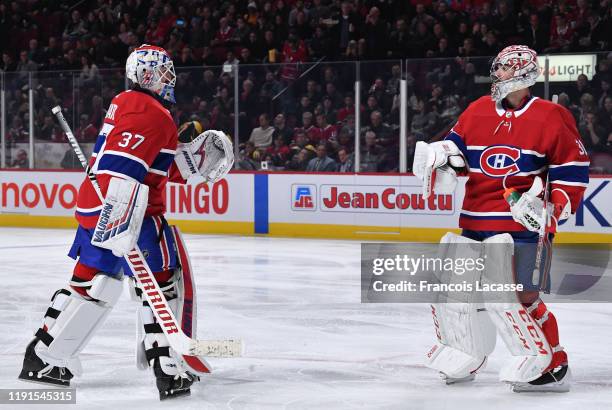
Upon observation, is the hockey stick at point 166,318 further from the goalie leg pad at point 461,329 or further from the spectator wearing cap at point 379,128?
the spectator wearing cap at point 379,128

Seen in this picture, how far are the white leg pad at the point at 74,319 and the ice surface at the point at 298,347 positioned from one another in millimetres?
180

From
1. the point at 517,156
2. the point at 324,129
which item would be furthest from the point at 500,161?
the point at 324,129

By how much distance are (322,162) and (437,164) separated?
23.4 ft

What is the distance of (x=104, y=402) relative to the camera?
3973mm

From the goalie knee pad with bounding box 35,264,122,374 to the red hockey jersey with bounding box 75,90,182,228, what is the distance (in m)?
0.22

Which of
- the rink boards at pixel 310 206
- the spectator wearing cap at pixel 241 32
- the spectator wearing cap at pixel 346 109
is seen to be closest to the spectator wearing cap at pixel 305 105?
the spectator wearing cap at pixel 346 109

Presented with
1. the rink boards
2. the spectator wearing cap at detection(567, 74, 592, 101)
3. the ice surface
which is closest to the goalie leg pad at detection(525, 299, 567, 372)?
the ice surface

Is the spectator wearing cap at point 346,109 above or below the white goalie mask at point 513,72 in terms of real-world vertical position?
below

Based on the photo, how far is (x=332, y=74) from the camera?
11094mm

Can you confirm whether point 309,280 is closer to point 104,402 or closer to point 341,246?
point 341,246

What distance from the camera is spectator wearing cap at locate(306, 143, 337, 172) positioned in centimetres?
1126

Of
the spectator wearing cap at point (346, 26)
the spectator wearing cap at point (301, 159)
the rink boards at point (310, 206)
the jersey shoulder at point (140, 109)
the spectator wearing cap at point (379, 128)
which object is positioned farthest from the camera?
the spectator wearing cap at point (346, 26)

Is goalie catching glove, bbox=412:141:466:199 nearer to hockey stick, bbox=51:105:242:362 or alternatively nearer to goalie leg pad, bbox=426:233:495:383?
goalie leg pad, bbox=426:233:495:383

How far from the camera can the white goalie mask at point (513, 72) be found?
166 inches
